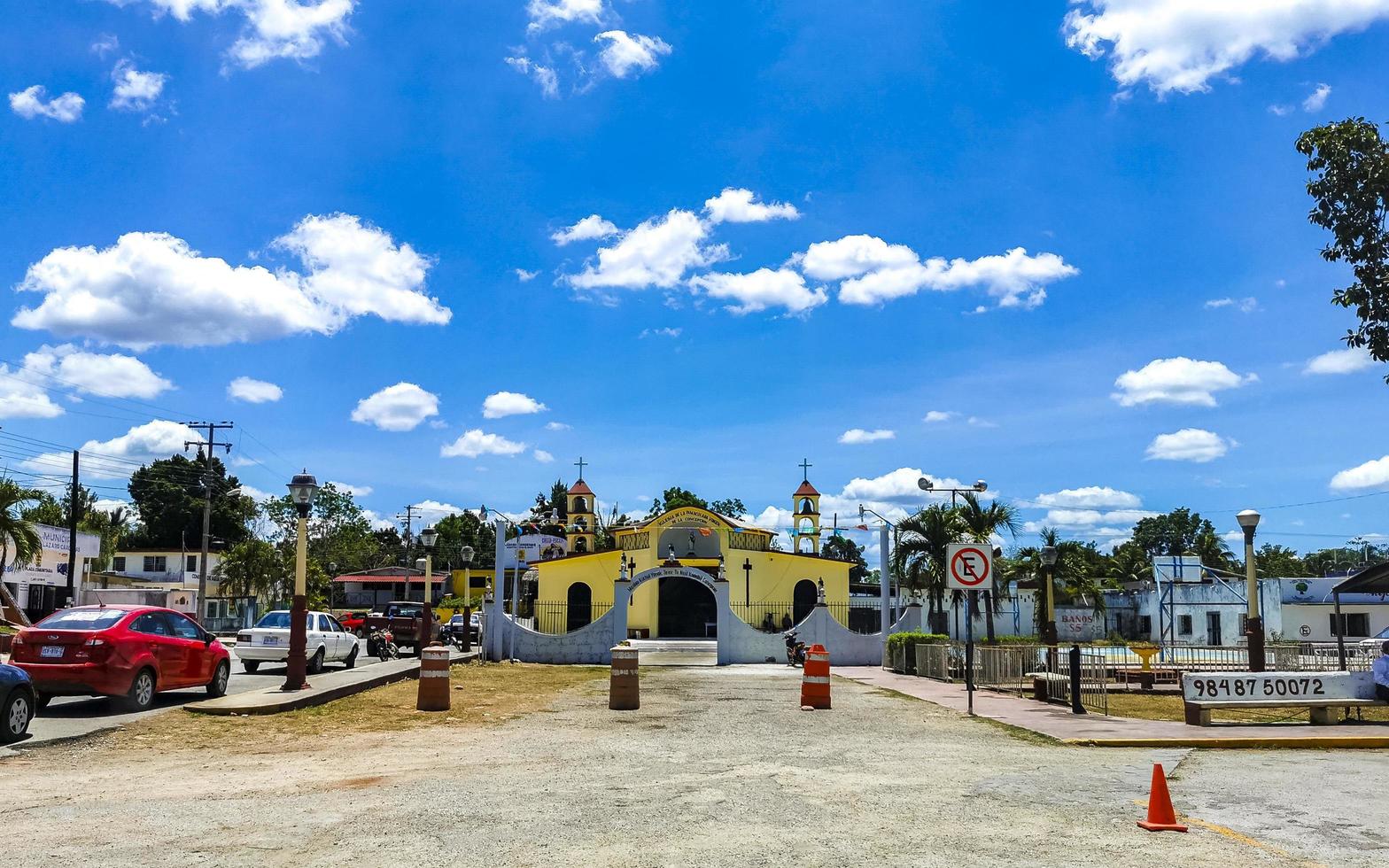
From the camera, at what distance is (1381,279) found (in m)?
17.7

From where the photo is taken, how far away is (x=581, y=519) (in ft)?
217

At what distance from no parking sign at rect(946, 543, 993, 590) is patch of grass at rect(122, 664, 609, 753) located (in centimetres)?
715

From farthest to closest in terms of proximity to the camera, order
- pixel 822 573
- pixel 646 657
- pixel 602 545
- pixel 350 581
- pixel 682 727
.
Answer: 1. pixel 350 581
2. pixel 602 545
3. pixel 822 573
4. pixel 646 657
5. pixel 682 727

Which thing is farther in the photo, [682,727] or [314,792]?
[682,727]

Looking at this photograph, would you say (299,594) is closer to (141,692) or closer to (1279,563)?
(141,692)

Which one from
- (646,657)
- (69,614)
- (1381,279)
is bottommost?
(646,657)

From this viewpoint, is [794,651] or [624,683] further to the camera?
[794,651]

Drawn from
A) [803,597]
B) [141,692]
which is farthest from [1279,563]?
[141,692]

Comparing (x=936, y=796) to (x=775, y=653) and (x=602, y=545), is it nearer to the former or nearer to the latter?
(x=775, y=653)

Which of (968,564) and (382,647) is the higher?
(968,564)

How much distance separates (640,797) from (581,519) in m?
57.2

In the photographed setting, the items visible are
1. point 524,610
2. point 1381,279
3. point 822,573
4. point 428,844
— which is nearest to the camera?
point 428,844

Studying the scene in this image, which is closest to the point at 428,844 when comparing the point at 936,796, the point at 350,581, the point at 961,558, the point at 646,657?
the point at 936,796

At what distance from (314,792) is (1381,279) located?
17428 millimetres
